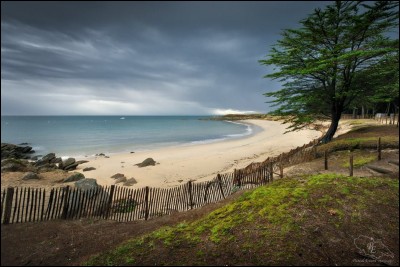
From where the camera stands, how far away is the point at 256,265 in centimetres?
526

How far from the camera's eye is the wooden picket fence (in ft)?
28.9

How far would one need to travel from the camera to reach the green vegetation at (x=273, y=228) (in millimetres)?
5625

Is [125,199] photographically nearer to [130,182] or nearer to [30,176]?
[130,182]

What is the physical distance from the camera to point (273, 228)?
21.5 feet

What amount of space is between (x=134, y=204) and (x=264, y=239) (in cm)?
755

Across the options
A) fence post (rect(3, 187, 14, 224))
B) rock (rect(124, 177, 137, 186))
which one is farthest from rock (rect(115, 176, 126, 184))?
fence post (rect(3, 187, 14, 224))

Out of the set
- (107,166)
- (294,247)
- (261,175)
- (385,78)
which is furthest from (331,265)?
(107,166)

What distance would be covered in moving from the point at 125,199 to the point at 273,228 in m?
7.55

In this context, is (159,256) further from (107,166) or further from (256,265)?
(107,166)

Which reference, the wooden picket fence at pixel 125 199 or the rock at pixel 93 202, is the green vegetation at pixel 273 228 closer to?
the wooden picket fence at pixel 125 199

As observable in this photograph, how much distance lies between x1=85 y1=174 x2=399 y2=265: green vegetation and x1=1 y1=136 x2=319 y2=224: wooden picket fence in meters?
3.78

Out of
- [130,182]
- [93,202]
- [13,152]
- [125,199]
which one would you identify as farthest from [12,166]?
[13,152]

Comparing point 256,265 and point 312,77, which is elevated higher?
point 312,77

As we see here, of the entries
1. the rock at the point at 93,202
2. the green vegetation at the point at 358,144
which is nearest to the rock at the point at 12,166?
the rock at the point at 93,202
